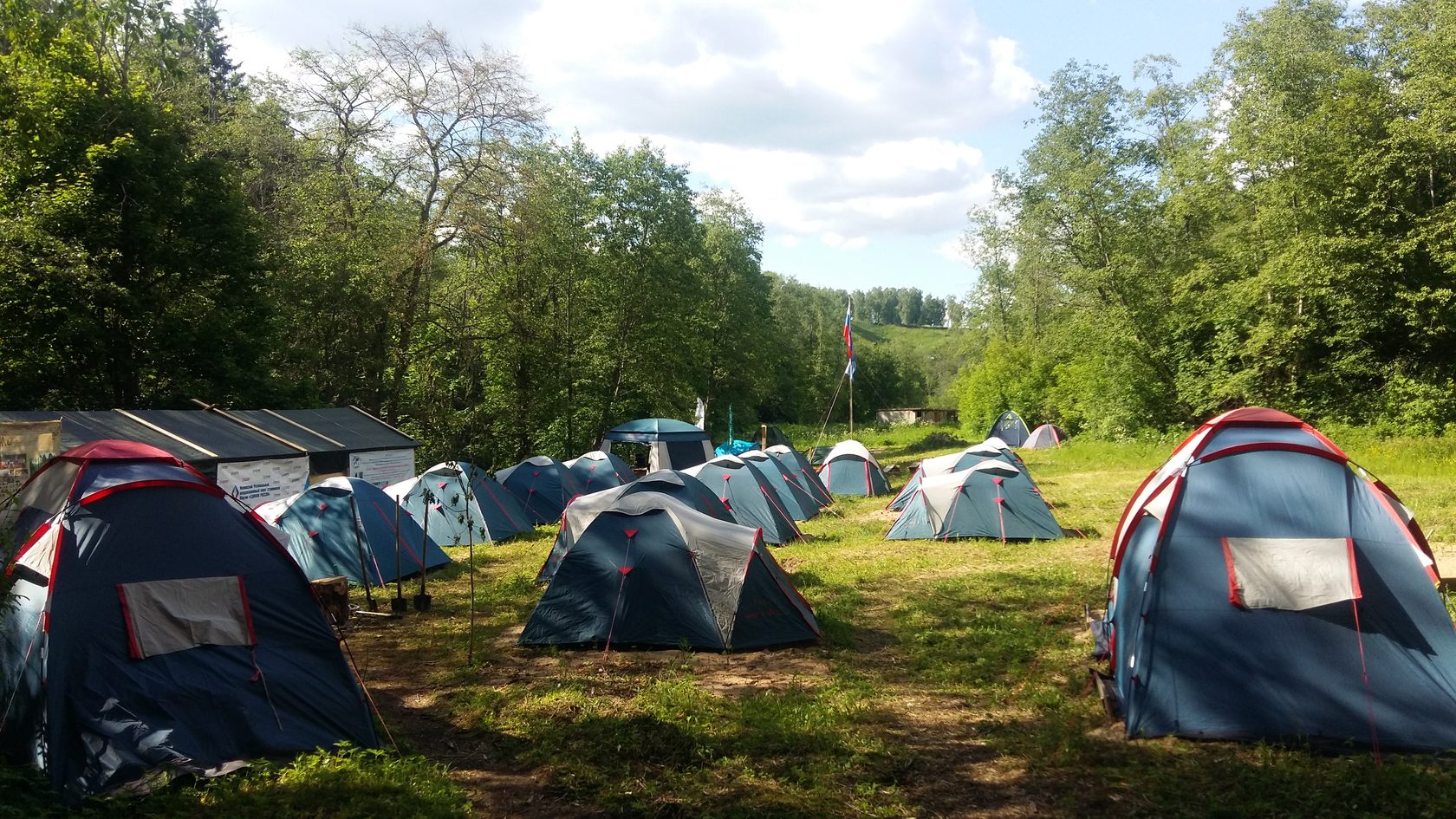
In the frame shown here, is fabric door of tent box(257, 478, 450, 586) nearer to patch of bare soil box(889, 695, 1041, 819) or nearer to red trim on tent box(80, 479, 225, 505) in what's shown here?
red trim on tent box(80, 479, 225, 505)

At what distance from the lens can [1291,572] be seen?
6.13 metres

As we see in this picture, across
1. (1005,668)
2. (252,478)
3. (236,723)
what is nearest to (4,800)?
(236,723)

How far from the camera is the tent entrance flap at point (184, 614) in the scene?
581 centimetres

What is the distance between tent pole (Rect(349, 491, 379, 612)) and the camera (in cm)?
1127

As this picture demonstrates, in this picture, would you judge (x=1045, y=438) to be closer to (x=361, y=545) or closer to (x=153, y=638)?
(x=361, y=545)

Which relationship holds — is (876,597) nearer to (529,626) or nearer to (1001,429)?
(529,626)

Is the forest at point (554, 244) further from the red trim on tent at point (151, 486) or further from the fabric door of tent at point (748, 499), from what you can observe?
the fabric door of tent at point (748, 499)

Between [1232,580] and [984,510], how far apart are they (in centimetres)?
884

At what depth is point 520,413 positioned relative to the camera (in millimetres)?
29016

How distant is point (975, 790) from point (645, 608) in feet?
13.7

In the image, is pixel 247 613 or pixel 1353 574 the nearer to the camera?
pixel 1353 574

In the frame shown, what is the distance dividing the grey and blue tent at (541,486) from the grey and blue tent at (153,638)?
12305mm

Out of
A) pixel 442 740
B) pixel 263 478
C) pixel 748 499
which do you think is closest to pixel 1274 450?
pixel 442 740

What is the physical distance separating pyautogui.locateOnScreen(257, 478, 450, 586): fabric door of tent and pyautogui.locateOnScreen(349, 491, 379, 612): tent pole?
0.04 feet
